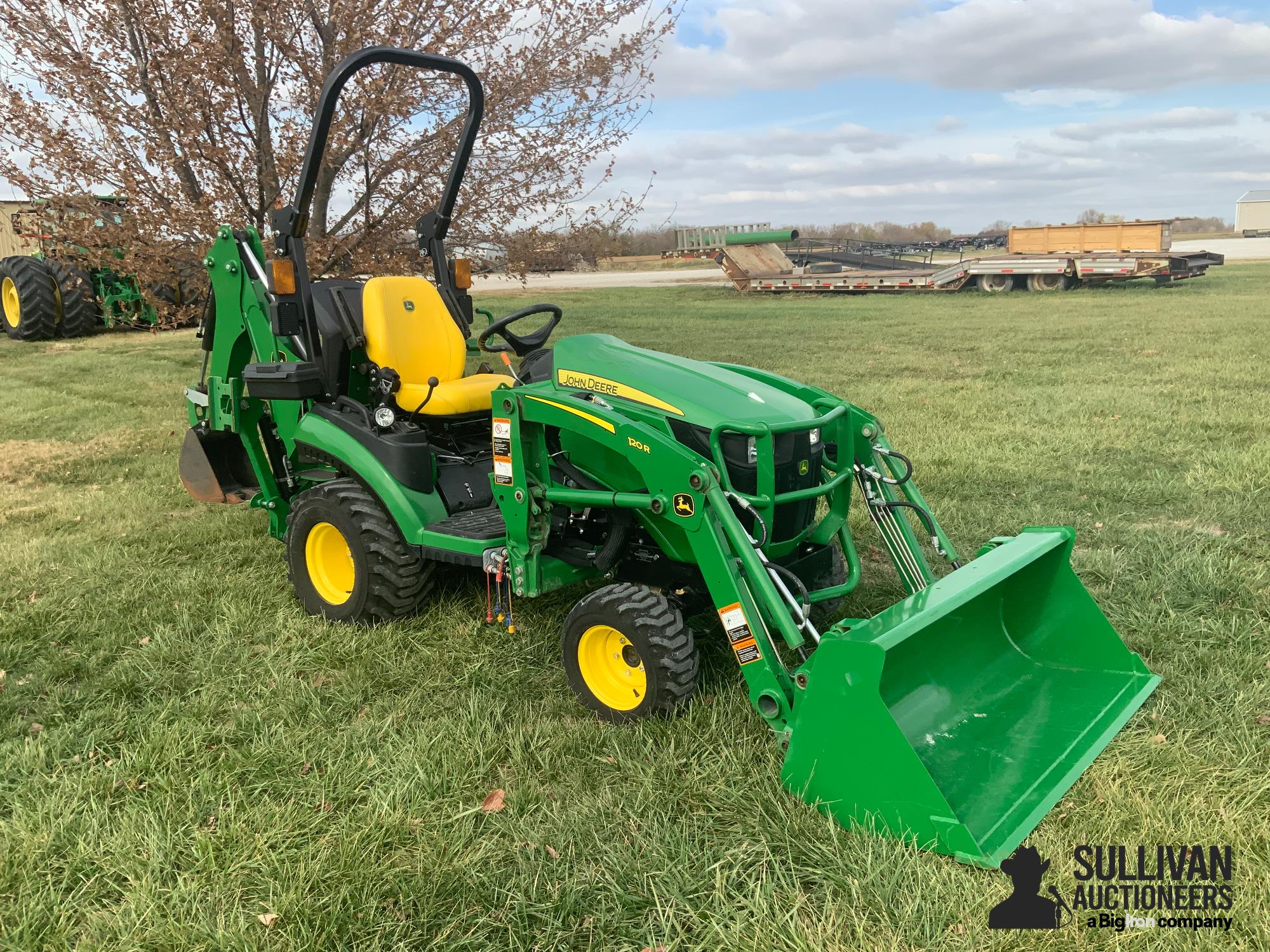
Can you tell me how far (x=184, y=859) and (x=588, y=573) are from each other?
1.64m

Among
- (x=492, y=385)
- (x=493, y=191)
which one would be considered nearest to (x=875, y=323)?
(x=493, y=191)

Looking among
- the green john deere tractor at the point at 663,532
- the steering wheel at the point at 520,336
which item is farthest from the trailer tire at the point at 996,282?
the steering wheel at the point at 520,336

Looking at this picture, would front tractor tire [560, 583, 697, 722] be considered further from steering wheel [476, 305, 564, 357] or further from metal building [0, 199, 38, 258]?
metal building [0, 199, 38, 258]

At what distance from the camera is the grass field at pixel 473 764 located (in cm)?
224

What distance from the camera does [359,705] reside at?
131 inches

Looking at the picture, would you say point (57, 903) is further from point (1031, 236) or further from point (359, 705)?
point (1031, 236)

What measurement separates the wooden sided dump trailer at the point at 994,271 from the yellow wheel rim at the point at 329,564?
836 inches

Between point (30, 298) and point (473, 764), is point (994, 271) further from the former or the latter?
point (473, 764)

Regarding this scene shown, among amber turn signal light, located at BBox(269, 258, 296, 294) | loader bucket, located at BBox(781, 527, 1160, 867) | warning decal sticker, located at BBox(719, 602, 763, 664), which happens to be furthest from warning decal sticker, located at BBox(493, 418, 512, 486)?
loader bucket, located at BBox(781, 527, 1160, 867)

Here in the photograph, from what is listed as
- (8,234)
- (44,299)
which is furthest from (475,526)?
(8,234)

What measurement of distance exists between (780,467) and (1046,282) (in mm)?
22184

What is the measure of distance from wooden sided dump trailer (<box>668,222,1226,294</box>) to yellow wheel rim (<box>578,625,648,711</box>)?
71.5 ft

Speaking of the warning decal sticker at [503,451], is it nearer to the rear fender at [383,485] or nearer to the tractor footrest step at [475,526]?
the tractor footrest step at [475,526]

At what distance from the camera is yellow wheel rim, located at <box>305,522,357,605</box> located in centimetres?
408
